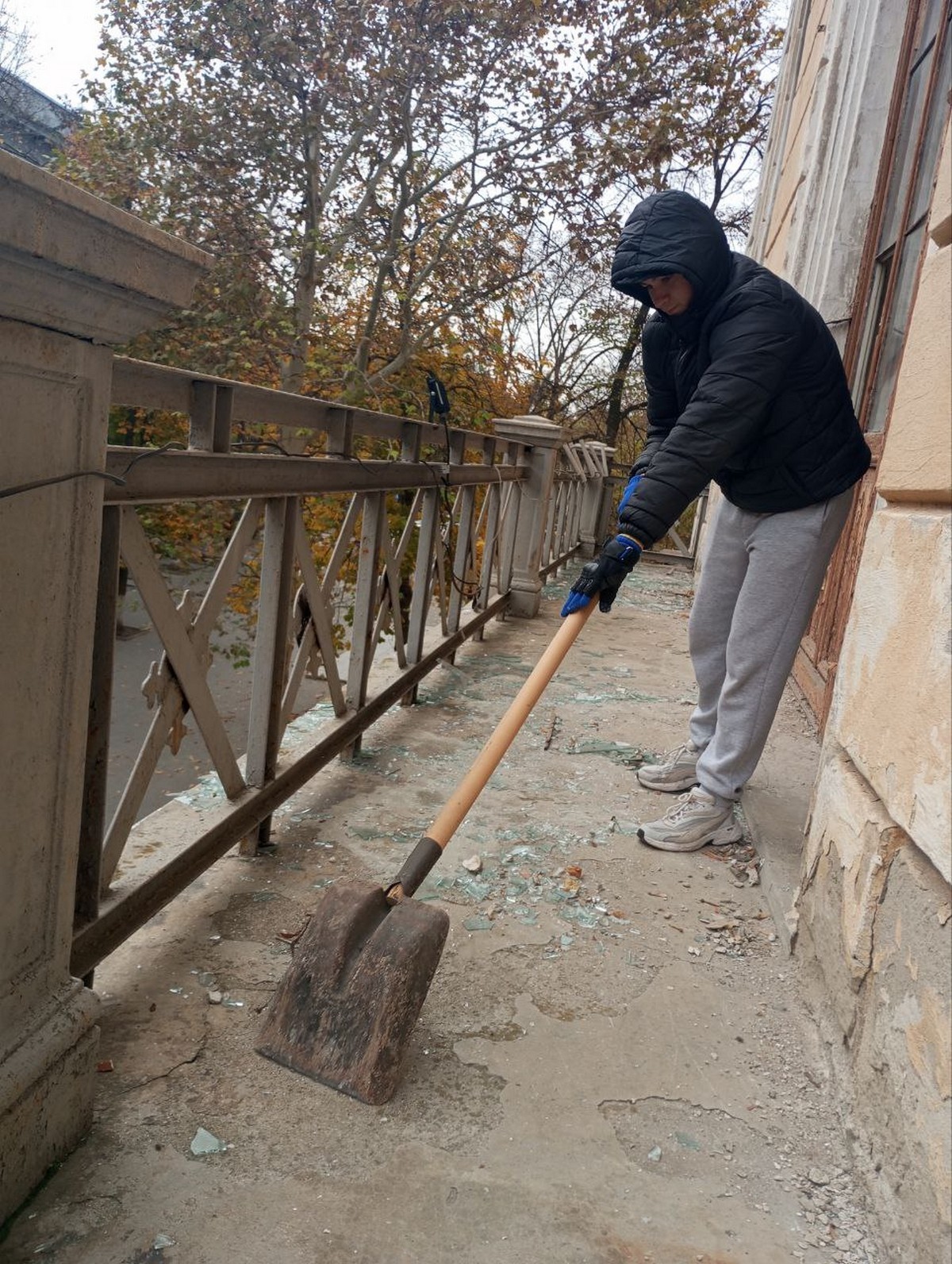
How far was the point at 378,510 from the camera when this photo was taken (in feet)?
10.9

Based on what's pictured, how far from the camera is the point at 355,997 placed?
181 centimetres

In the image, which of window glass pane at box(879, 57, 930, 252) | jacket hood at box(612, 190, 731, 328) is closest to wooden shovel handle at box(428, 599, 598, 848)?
jacket hood at box(612, 190, 731, 328)

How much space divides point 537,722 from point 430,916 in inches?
92.0

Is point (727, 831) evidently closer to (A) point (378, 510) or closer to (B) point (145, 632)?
(A) point (378, 510)

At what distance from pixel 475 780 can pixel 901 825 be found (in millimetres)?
981

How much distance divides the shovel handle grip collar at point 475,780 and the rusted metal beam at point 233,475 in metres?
0.84

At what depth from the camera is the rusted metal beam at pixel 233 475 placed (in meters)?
1.76

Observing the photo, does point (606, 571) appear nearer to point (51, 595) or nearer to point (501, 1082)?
point (501, 1082)

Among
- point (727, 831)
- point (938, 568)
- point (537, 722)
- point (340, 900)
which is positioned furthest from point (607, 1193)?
point (537, 722)

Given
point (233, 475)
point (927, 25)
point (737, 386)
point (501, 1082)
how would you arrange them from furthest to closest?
point (927, 25) → point (737, 386) → point (233, 475) → point (501, 1082)

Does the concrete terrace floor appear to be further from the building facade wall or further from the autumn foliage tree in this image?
the autumn foliage tree

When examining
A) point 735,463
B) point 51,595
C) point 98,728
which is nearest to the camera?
point 51,595

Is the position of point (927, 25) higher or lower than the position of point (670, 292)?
higher

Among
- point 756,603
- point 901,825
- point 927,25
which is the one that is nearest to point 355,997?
point 901,825
